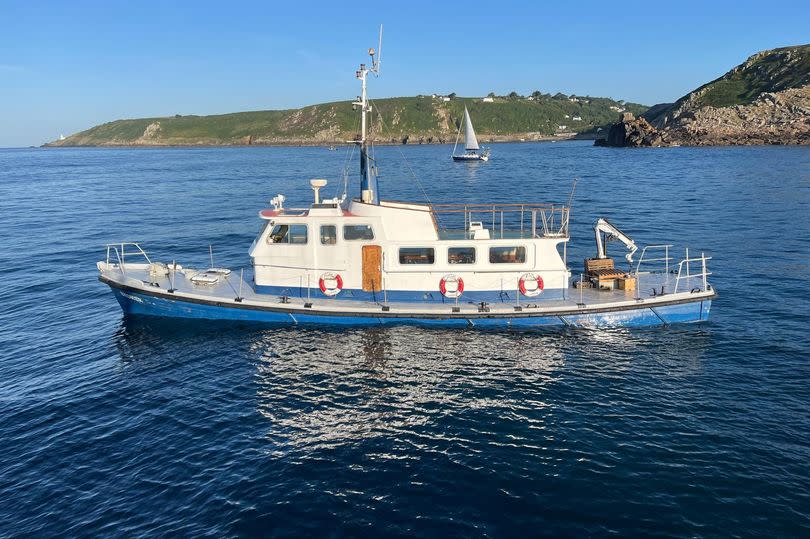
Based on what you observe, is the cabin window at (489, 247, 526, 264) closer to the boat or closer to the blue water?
the boat

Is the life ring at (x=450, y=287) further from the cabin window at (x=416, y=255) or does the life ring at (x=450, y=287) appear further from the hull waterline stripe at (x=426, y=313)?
the hull waterline stripe at (x=426, y=313)

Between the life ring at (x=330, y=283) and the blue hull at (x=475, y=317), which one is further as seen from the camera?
the life ring at (x=330, y=283)

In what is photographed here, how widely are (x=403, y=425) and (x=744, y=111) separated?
167m

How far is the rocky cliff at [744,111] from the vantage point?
13562 centimetres

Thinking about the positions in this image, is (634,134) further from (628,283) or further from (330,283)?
(330,283)

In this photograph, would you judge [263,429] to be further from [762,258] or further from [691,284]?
[762,258]

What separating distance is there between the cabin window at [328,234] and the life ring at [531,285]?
8.84 metres

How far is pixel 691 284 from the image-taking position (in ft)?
84.4

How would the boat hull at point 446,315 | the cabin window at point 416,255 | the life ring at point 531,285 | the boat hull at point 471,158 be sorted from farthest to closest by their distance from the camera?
the boat hull at point 471,158 < the cabin window at point 416,255 < the life ring at point 531,285 < the boat hull at point 446,315

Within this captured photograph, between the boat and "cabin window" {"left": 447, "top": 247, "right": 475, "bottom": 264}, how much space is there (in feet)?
0.15

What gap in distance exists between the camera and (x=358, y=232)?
80.0 feet

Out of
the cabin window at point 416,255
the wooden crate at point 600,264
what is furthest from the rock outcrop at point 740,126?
the cabin window at point 416,255

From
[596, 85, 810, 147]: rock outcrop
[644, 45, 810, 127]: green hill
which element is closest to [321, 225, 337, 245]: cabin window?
[596, 85, 810, 147]: rock outcrop

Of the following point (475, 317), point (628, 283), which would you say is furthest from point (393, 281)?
point (628, 283)
